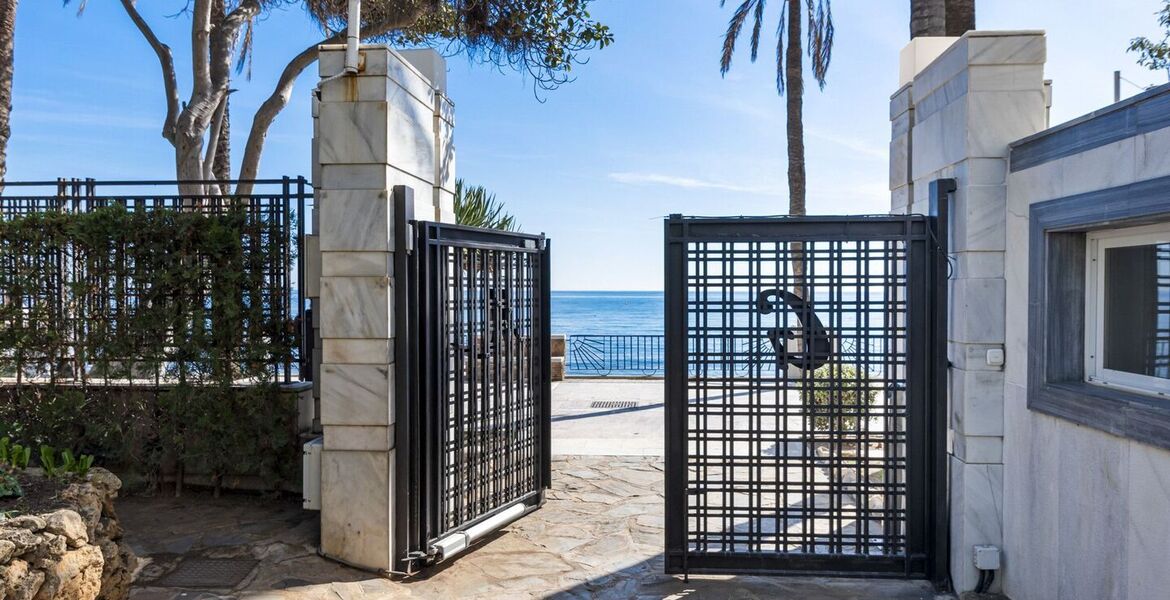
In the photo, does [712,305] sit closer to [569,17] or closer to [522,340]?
[522,340]

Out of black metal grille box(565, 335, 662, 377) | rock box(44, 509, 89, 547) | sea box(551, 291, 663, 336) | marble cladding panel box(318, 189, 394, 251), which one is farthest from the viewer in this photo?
sea box(551, 291, 663, 336)

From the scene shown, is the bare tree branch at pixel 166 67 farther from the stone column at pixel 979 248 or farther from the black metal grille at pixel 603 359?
the stone column at pixel 979 248

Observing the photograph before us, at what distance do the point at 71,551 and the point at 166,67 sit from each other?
28.3ft

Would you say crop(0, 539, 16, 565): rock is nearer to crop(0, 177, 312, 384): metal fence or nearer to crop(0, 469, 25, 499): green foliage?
crop(0, 469, 25, 499): green foliage

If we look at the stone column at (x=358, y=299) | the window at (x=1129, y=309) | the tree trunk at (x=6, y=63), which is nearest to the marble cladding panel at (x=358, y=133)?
the stone column at (x=358, y=299)

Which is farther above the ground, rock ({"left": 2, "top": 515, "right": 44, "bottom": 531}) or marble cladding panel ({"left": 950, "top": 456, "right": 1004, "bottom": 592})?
rock ({"left": 2, "top": 515, "right": 44, "bottom": 531})

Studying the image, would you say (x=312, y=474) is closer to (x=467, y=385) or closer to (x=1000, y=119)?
(x=467, y=385)

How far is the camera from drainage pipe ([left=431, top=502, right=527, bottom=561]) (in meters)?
4.42

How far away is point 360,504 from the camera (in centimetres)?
427

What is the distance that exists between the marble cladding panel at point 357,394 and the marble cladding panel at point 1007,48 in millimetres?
3684

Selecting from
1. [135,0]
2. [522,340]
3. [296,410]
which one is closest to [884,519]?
[522,340]

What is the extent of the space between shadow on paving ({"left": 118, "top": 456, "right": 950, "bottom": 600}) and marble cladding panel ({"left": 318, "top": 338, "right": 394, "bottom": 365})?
1.26 m

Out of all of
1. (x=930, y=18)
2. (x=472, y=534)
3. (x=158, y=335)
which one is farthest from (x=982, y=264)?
(x=158, y=335)

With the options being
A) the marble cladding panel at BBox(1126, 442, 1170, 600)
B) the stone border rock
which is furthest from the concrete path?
the marble cladding panel at BBox(1126, 442, 1170, 600)
